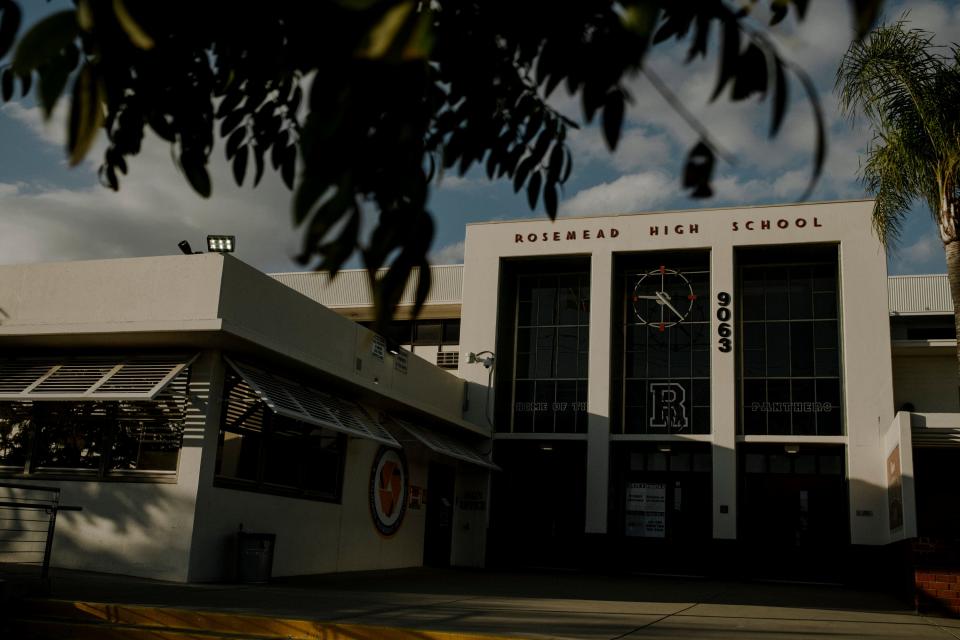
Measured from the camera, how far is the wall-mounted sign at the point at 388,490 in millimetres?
17812

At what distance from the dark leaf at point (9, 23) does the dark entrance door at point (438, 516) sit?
18.8 meters

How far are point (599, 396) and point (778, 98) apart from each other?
2023 centimetres

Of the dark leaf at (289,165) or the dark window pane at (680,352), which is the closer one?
the dark leaf at (289,165)

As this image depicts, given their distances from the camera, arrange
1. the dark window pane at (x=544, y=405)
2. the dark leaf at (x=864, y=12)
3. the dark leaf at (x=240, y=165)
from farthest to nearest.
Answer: the dark window pane at (x=544, y=405), the dark leaf at (x=240, y=165), the dark leaf at (x=864, y=12)

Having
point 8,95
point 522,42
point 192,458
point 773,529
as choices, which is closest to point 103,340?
point 192,458

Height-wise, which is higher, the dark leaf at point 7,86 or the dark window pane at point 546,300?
the dark window pane at point 546,300

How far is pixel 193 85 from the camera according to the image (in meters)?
3.25

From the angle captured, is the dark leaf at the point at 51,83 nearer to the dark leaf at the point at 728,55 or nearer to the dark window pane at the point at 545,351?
the dark leaf at the point at 728,55

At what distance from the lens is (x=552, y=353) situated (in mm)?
23078

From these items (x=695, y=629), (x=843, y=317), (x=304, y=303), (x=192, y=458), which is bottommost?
(x=695, y=629)

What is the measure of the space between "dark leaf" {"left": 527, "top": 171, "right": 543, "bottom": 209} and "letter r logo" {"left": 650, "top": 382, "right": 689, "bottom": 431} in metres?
19.3

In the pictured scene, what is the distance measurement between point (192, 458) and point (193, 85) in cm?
1003

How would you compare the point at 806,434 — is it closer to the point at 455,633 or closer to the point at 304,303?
the point at 304,303

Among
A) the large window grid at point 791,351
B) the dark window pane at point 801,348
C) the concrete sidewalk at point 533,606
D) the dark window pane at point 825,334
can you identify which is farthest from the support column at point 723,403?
the concrete sidewalk at point 533,606
